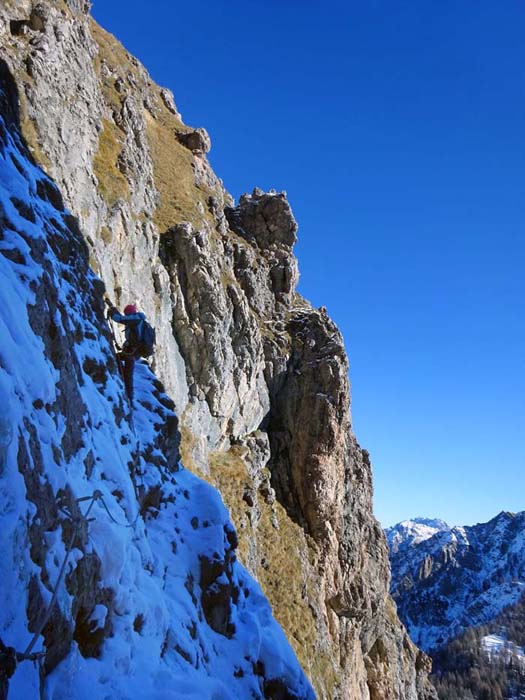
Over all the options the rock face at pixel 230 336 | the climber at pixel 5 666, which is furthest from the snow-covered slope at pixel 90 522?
the rock face at pixel 230 336

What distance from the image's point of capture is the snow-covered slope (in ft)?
19.0

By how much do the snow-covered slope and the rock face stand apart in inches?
32.7

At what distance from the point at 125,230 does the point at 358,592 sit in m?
34.6

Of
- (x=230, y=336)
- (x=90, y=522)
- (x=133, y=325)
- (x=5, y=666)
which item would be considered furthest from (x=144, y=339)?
(x=230, y=336)

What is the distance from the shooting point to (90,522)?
300 inches

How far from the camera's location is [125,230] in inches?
1000

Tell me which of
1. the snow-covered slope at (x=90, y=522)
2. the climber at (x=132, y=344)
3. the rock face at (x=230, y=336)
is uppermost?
the rock face at (x=230, y=336)

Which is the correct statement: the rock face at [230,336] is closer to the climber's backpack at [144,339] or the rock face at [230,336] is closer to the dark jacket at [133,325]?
the climber's backpack at [144,339]

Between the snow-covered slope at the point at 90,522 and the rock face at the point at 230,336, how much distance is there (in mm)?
830

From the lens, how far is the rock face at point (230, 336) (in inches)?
867

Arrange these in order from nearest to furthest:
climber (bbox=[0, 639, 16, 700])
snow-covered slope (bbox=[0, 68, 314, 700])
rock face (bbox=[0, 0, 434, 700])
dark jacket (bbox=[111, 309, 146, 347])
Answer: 1. climber (bbox=[0, 639, 16, 700])
2. snow-covered slope (bbox=[0, 68, 314, 700])
3. dark jacket (bbox=[111, 309, 146, 347])
4. rock face (bbox=[0, 0, 434, 700])

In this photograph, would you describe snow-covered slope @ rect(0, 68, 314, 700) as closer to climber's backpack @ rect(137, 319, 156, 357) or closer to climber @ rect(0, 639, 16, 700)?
climber @ rect(0, 639, 16, 700)

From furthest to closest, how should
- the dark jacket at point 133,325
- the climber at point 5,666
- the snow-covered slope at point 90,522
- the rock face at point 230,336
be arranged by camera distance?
1. the rock face at point 230,336
2. the dark jacket at point 133,325
3. the snow-covered slope at point 90,522
4. the climber at point 5,666

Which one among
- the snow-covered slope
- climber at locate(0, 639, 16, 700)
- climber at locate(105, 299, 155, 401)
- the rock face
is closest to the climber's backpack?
climber at locate(105, 299, 155, 401)
